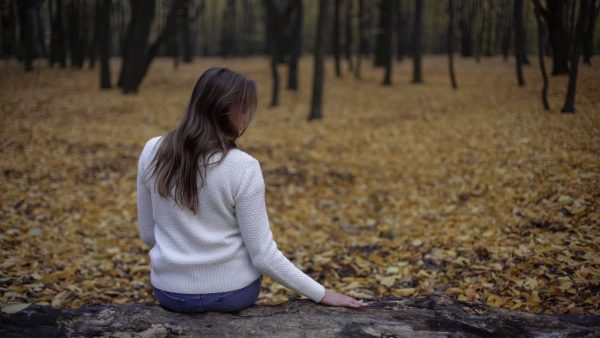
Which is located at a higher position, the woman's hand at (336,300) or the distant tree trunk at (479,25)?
the distant tree trunk at (479,25)

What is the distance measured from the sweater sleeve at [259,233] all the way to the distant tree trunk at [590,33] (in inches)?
230

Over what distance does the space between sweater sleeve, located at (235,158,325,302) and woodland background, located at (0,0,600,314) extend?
1907 mm

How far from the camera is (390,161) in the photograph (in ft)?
27.6

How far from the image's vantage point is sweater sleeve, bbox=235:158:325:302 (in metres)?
2.07

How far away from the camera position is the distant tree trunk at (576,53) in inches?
237

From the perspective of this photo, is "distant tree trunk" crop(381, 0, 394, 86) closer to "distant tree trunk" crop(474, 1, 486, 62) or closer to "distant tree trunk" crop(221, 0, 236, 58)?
"distant tree trunk" crop(474, 1, 486, 62)

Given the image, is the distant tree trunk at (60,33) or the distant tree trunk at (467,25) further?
the distant tree trunk at (60,33)

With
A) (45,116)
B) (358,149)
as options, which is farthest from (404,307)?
(45,116)

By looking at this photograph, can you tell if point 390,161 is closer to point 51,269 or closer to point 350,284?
point 350,284

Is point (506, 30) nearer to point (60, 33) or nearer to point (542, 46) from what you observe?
point (542, 46)

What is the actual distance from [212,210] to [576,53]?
6.17 m

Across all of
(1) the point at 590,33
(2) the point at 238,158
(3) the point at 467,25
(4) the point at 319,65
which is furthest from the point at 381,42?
(2) the point at 238,158

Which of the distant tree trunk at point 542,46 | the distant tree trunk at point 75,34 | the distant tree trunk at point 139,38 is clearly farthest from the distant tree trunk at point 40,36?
the distant tree trunk at point 542,46

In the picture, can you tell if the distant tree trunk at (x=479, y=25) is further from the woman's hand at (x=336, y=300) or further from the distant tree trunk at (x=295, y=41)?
the woman's hand at (x=336, y=300)
